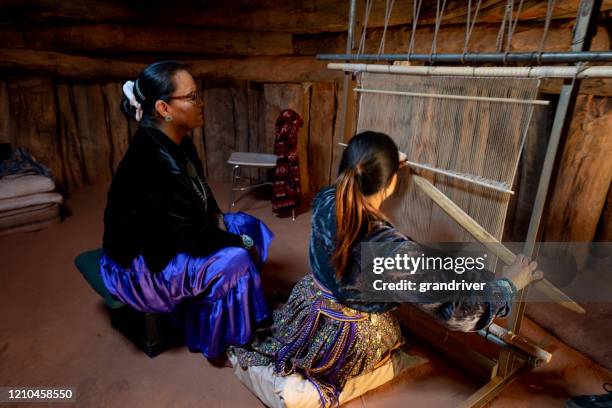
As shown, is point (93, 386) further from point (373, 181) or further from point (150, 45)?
point (150, 45)

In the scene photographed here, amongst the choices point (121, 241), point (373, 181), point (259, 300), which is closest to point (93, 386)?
point (121, 241)

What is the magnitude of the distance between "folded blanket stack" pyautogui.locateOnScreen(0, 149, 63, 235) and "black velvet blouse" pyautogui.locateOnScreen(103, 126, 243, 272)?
1.88m

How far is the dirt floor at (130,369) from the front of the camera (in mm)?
1822

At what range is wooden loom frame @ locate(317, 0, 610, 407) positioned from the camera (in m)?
1.29

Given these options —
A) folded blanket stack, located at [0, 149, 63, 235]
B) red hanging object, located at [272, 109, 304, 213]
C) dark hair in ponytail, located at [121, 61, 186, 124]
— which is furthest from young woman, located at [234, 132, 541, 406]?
folded blanket stack, located at [0, 149, 63, 235]

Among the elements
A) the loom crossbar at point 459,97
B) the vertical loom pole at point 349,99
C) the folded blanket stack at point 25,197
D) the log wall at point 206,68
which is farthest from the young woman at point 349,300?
the folded blanket stack at point 25,197

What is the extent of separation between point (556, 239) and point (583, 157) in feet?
1.77

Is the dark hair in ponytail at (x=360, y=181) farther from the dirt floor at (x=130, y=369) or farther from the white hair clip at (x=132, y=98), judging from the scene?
the white hair clip at (x=132, y=98)

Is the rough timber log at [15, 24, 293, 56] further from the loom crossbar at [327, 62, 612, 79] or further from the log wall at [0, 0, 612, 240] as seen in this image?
the loom crossbar at [327, 62, 612, 79]

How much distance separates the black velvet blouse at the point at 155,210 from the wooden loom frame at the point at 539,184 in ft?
2.90

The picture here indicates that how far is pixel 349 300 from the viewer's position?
152cm

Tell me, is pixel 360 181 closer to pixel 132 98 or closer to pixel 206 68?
pixel 132 98

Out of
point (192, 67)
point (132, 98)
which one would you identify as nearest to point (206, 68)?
point (192, 67)

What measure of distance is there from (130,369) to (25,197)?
215cm
